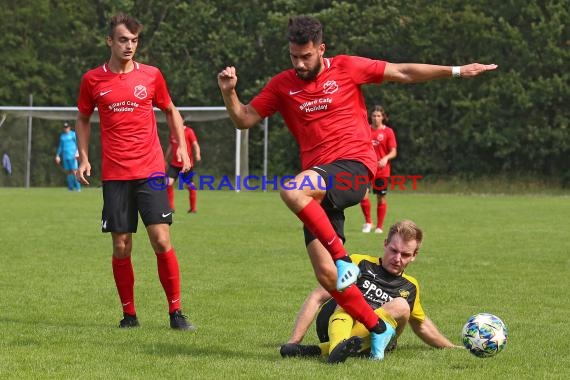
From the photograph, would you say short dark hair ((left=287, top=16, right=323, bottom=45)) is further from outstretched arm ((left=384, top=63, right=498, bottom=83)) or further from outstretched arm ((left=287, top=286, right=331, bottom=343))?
outstretched arm ((left=287, top=286, right=331, bottom=343))

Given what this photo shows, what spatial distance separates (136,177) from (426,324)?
2.30m

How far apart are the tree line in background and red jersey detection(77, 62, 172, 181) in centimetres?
2633

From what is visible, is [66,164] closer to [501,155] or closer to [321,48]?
[501,155]

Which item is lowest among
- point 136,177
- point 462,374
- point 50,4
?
point 462,374

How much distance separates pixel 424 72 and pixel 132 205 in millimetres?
2392

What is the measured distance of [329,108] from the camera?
6.26 m

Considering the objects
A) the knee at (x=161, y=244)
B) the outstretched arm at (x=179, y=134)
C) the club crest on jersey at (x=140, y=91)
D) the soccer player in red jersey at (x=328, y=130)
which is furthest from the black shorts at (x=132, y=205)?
the soccer player in red jersey at (x=328, y=130)

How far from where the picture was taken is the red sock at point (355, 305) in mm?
5970

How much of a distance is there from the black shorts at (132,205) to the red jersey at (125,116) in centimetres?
7

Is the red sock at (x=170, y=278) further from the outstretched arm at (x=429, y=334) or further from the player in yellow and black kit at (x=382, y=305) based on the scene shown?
the outstretched arm at (x=429, y=334)

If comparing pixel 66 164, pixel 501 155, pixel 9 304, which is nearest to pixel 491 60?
pixel 501 155

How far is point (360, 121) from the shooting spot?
21.0 feet

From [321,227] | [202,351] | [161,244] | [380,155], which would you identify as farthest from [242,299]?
[380,155]

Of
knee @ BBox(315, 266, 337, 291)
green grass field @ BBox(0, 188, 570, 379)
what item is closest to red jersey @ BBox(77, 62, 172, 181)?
green grass field @ BBox(0, 188, 570, 379)
